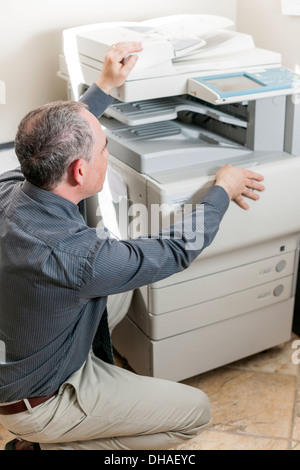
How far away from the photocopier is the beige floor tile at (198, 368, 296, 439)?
9cm

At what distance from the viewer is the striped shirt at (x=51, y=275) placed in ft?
4.15

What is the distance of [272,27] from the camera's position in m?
2.34

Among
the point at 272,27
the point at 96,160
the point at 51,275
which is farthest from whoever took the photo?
the point at 272,27

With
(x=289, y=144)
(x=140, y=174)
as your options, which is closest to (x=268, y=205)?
(x=289, y=144)

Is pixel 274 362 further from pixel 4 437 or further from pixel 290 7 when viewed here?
pixel 290 7

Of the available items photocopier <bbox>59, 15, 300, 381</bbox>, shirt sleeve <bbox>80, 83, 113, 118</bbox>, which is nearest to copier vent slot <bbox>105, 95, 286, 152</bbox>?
photocopier <bbox>59, 15, 300, 381</bbox>

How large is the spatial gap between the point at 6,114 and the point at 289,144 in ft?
3.67

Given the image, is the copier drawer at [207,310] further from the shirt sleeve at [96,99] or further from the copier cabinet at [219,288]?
the shirt sleeve at [96,99]

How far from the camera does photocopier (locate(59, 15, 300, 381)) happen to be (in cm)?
172

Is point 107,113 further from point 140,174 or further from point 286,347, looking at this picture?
point 286,347

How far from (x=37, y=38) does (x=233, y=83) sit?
874 mm

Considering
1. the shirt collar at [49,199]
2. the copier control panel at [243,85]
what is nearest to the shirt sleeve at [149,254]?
the shirt collar at [49,199]

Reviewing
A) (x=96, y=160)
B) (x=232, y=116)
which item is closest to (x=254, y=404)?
(x=232, y=116)

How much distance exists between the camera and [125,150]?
183cm
